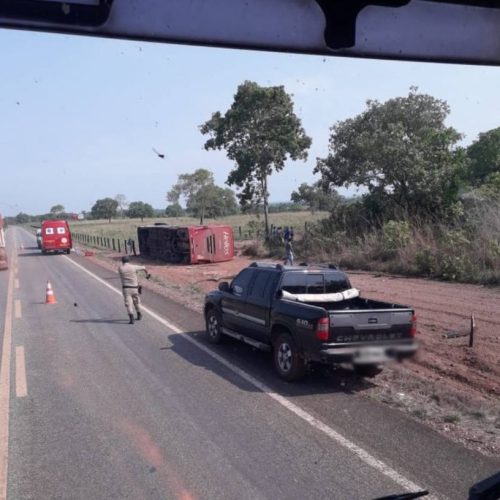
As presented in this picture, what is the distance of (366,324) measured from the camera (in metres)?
7.14

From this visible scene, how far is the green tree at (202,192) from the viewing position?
50.5 metres

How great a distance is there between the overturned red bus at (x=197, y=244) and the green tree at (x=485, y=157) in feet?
46.2

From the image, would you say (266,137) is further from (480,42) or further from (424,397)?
(480,42)

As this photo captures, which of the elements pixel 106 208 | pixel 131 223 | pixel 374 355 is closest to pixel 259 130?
pixel 374 355

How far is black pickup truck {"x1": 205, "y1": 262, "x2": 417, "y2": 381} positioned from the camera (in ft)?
23.8

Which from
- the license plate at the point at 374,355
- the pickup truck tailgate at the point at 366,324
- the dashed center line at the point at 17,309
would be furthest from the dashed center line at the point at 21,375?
the license plate at the point at 374,355

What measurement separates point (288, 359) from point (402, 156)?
19121mm

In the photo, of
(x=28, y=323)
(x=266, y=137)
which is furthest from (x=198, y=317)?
(x=266, y=137)

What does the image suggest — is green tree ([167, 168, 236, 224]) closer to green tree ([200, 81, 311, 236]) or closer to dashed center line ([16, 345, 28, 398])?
green tree ([200, 81, 311, 236])

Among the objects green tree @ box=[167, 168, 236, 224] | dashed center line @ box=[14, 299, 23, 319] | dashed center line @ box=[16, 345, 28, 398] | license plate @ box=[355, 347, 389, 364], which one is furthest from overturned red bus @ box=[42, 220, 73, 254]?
license plate @ box=[355, 347, 389, 364]

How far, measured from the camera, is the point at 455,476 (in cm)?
512

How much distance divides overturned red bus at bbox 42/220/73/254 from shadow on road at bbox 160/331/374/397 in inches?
1414

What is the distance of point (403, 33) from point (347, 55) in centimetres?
33

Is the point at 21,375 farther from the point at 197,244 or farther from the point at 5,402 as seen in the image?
the point at 197,244
